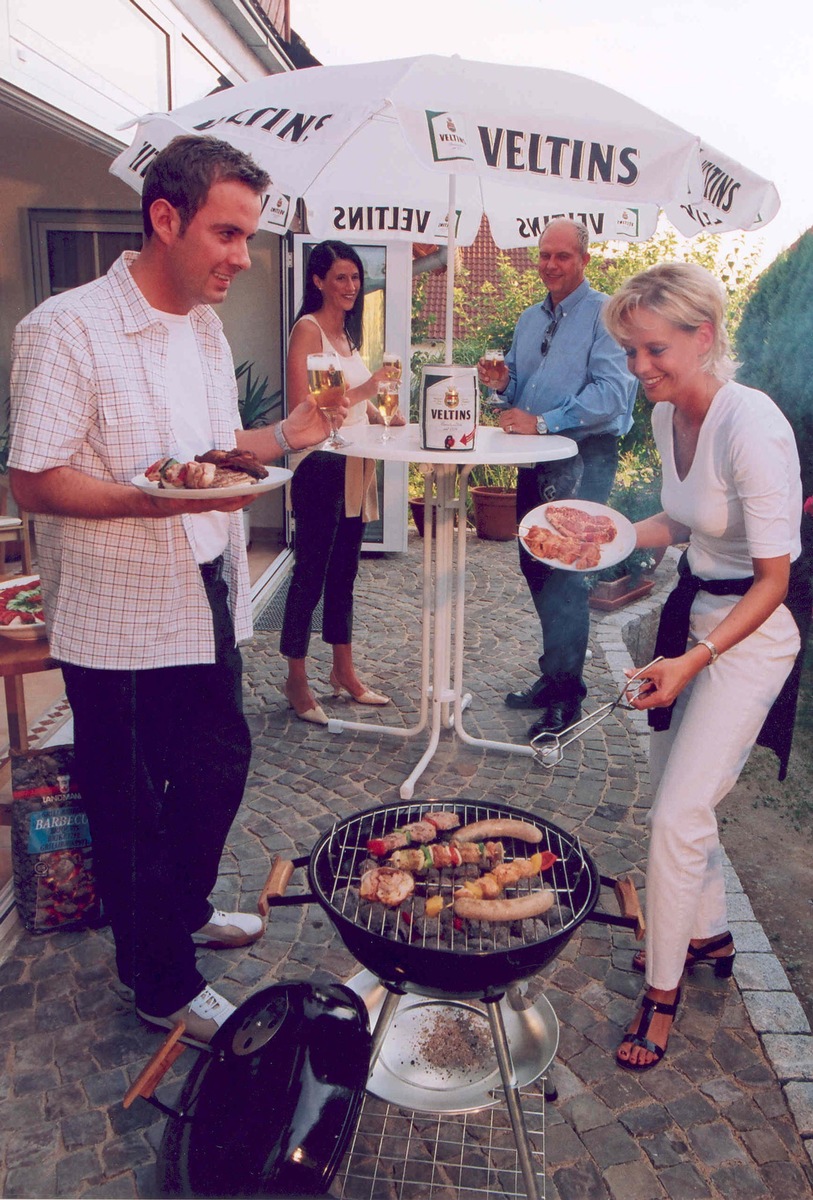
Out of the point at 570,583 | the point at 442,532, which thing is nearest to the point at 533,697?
Result: the point at 570,583

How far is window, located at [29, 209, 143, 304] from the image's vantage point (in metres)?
7.60

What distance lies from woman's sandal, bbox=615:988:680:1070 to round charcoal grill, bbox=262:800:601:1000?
673mm

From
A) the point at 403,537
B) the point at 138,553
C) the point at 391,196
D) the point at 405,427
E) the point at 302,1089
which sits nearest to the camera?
the point at 302,1089

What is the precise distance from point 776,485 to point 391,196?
11.9 ft

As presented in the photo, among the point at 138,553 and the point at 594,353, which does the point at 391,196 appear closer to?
the point at 594,353

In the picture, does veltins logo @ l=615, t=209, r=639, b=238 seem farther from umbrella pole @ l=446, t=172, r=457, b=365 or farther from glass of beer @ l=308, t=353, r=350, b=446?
glass of beer @ l=308, t=353, r=350, b=446

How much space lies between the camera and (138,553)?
91.1 inches

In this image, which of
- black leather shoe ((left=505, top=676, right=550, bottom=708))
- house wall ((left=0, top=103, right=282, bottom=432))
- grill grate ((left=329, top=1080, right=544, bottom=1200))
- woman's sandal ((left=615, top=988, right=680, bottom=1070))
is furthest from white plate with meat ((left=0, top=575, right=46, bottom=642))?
house wall ((left=0, top=103, right=282, bottom=432))

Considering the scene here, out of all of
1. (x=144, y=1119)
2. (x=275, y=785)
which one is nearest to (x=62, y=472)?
(x=144, y=1119)

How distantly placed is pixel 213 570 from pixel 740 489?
1.55m

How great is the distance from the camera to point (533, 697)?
207 inches

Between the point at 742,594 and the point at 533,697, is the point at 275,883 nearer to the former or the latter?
the point at 742,594

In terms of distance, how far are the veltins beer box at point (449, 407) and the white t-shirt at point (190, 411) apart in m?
1.37

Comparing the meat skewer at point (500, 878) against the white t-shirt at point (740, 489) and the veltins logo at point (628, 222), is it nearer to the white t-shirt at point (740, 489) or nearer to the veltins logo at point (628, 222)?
the white t-shirt at point (740, 489)
